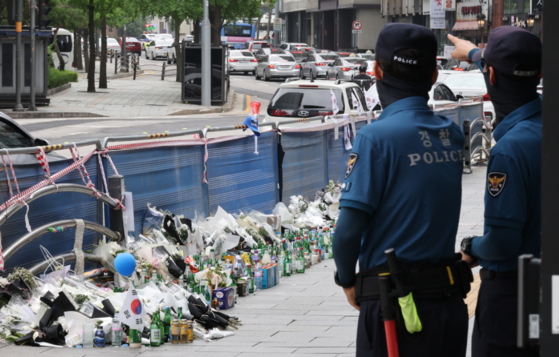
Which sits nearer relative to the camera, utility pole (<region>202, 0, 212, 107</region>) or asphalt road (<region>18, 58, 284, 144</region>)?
asphalt road (<region>18, 58, 284, 144</region>)

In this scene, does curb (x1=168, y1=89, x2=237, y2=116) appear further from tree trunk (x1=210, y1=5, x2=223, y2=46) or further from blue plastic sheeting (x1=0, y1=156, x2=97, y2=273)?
blue plastic sheeting (x1=0, y1=156, x2=97, y2=273)

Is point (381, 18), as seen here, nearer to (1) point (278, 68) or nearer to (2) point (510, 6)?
(2) point (510, 6)

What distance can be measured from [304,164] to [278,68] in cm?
3781

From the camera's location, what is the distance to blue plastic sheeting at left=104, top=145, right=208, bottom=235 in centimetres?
762

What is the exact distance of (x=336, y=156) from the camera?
12195 mm

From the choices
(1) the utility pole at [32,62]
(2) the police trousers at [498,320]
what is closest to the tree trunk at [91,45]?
(1) the utility pole at [32,62]

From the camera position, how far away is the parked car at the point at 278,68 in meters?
48.4

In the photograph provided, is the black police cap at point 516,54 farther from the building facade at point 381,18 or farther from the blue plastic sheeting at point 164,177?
the building facade at point 381,18

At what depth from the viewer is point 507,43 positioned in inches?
128

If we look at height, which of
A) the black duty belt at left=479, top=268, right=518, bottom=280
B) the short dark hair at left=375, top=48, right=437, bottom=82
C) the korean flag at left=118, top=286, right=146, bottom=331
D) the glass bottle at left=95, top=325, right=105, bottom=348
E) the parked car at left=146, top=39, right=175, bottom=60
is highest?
the parked car at left=146, top=39, right=175, bottom=60

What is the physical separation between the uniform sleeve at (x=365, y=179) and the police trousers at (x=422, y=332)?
379 mm

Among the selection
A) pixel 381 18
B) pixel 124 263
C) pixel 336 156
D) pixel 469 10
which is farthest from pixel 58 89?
pixel 381 18

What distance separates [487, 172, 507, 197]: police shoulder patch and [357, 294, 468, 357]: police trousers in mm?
437

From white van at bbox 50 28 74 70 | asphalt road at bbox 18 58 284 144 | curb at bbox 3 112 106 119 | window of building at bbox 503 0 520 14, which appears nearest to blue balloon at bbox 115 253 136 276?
asphalt road at bbox 18 58 284 144
